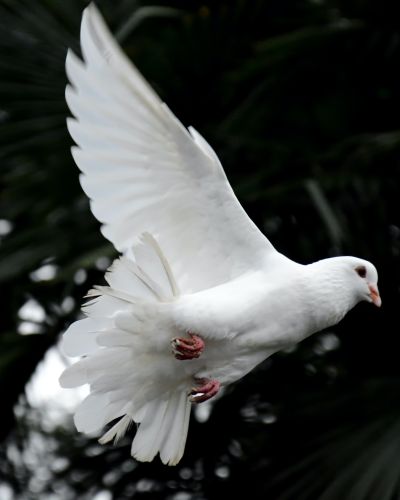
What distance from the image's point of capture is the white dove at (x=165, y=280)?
5.11m

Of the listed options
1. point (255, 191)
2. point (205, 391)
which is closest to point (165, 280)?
point (205, 391)

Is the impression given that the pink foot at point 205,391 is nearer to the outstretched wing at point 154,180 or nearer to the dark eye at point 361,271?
the outstretched wing at point 154,180

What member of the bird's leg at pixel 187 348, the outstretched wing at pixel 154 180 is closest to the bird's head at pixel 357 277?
the outstretched wing at pixel 154 180

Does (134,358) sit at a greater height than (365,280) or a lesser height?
greater

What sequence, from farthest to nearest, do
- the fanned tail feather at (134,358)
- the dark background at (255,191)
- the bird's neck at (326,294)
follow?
the dark background at (255,191)
the bird's neck at (326,294)
the fanned tail feather at (134,358)

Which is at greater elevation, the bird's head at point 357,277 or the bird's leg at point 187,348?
the bird's leg at point 187,348

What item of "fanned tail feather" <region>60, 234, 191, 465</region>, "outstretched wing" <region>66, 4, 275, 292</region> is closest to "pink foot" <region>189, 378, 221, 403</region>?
"fanned tail feather" <region>60, 234, 191, 465</region>

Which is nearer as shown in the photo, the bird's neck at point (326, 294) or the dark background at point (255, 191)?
the bird's neck at point (326, 294)

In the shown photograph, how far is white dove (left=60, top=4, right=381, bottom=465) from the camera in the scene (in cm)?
511

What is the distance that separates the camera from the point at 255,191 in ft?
20.1

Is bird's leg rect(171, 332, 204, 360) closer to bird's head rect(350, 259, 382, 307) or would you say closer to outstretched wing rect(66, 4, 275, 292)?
outstretched wing rect(66, 4, 275, 292)

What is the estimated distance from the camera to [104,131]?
5.26 metres

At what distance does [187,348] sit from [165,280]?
258 mm

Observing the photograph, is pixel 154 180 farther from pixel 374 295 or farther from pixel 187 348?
pixel 374 295
